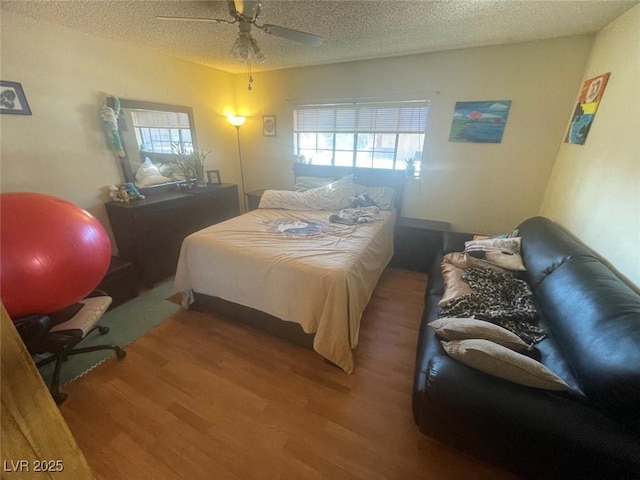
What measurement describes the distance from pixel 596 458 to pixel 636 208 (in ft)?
4.50

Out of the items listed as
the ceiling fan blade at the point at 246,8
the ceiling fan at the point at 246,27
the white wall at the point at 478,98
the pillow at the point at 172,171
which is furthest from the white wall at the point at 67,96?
the ceiling fan blade at the point at 246,8

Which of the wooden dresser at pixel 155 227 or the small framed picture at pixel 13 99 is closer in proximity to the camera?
the small framed picture at pixel 13 99

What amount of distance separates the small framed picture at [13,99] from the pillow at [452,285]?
137 inches

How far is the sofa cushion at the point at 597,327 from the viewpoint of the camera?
0.84 metres

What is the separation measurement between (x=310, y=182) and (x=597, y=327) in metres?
3.05

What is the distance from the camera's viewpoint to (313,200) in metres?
3.08

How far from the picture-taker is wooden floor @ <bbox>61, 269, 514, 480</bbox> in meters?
1.25

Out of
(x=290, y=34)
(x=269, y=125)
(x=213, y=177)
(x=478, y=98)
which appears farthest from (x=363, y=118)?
(x=213, y=177)

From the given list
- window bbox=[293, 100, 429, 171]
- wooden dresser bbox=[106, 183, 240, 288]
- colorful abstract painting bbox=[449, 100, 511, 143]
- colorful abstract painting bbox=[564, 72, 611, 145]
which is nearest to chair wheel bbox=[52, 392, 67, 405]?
wooden dresser bbox=[106, 183, 240, 288]

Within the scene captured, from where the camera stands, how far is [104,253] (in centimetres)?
134

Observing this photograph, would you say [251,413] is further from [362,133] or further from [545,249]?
[362,133]

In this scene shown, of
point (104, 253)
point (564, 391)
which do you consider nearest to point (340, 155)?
point (104, 253)

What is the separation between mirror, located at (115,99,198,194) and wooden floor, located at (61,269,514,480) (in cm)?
188

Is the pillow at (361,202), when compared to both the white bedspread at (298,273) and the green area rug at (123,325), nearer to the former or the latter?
the white bedspread at (298,273)
